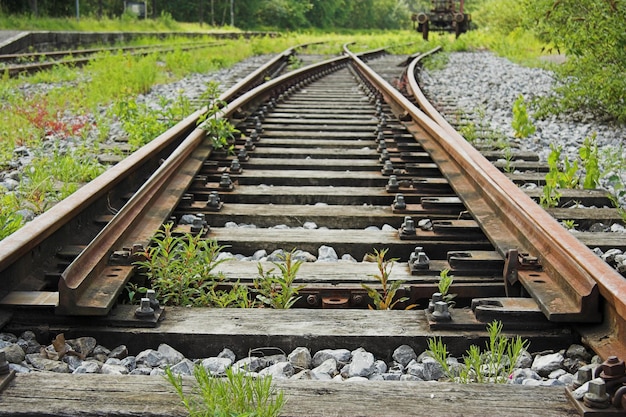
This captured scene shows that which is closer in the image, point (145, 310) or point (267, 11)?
point (145, 310)

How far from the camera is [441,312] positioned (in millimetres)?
2188

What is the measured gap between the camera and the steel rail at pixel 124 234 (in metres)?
2.16

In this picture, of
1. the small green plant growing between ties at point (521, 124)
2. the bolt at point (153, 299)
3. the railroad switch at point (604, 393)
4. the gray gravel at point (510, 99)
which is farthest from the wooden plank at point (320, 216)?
the small green plant growing between ties at point (521, 124)

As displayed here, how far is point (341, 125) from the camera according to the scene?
627cm

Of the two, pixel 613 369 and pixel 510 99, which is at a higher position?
pixel 613 369

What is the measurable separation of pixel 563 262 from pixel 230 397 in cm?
123

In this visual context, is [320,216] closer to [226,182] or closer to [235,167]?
[226,182]

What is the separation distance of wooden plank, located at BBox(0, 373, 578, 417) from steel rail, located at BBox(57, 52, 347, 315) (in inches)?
15.2

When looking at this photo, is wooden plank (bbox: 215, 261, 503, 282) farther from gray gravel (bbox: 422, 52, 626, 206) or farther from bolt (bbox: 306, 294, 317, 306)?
gray gravel (bbox: 422, 52, 626, 206)

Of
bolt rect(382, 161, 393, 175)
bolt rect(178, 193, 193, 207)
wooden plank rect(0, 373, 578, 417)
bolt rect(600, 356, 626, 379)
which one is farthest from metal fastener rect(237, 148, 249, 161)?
bolt rect(600, 356, 626, 379)

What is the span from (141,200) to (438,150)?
2.19 meters

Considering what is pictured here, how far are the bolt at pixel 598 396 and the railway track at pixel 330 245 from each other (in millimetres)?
308

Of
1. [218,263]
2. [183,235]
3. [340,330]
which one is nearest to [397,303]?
[340,330]

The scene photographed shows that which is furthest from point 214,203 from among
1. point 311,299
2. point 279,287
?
point 311,299
